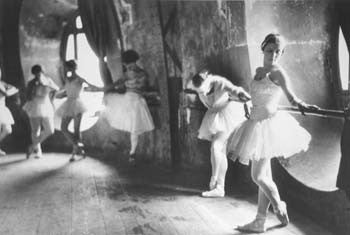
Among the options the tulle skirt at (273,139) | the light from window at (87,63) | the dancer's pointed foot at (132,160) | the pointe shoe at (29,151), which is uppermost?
the light from window at (87,63)

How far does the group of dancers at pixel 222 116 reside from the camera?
2832mm

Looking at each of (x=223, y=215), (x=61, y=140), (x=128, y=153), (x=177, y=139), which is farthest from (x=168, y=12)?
(x=61, y=140)

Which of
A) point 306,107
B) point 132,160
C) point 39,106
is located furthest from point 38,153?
point 306,107

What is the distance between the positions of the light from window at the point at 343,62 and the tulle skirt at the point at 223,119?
140cm

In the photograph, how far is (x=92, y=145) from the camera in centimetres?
619

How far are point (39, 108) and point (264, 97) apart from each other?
12.9ft

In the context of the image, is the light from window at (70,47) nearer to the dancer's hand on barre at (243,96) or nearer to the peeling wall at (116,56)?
the peeling wall at (116,56)

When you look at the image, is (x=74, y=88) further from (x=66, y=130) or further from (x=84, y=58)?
(x=84, y=58)

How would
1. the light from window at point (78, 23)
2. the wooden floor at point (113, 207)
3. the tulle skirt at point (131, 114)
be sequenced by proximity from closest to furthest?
the wooden floor at point (113, 207)
the tulle skirt at point (131, 114)
the light from window at point (78, 23)

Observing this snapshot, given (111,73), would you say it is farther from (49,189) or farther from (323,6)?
(323,6)

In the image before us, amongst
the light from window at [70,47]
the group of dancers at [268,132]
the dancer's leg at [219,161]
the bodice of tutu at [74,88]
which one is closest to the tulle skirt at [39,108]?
the bodice of tutu at [74,88]

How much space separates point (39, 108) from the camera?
19.0 ft

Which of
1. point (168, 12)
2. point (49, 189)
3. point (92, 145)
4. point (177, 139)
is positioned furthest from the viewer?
point (92, 145)

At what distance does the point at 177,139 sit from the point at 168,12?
5.01 feet
